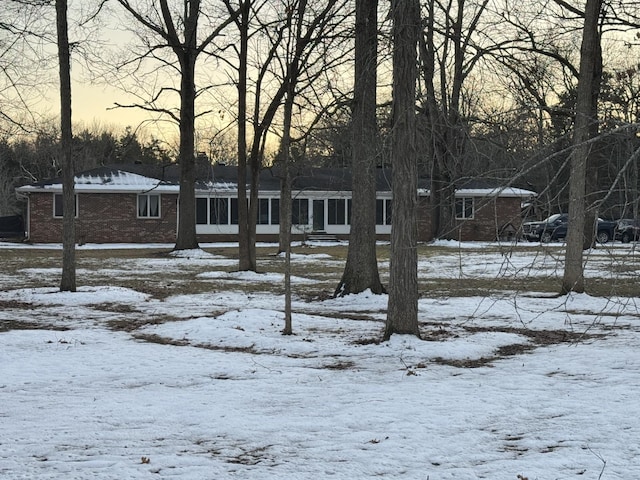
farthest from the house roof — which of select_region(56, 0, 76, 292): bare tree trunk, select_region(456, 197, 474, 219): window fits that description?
select_region(456, 197, 474, 219): window

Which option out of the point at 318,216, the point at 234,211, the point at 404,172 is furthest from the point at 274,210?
the point at 404,172

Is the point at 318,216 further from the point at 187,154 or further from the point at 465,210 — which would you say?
the point at 465,210

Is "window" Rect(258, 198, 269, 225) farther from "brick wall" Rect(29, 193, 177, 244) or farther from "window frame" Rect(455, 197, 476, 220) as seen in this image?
"window frame" Rect(455, 197, 476, 220)

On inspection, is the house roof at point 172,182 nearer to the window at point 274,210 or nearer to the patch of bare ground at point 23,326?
the window at point 274,210

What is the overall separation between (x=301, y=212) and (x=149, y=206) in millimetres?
8307

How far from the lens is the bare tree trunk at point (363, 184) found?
14.8 m

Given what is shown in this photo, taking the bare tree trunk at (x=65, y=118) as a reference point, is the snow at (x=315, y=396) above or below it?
below

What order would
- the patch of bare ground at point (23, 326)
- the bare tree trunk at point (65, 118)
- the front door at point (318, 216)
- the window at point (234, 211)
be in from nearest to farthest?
the patch of bare ground at point (23, 326) → the bare tree trunk at point (65, 118) → the window at point (234, 211) → the front door at point (318, 216)

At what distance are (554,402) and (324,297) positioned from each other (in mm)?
9586

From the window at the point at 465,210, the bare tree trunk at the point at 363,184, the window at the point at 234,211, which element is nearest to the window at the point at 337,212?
the window at the point at 234,211

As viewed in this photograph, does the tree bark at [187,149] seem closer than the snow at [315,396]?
No

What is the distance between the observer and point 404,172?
33.8ft

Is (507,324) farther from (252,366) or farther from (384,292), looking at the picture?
(252,366)

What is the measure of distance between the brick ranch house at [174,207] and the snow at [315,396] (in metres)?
25.9
